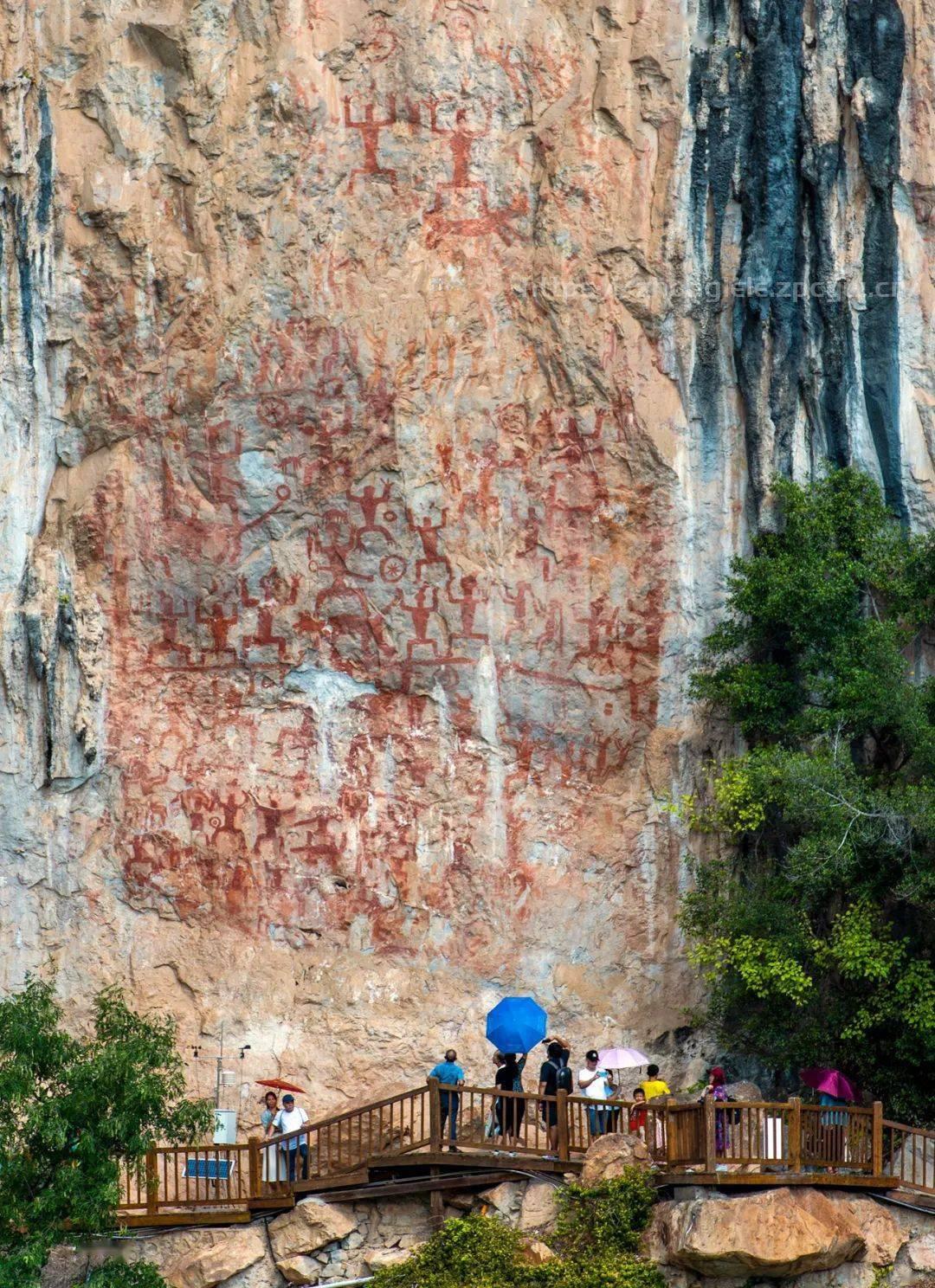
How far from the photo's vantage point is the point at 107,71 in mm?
29094

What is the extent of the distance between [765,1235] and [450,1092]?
3.46 m

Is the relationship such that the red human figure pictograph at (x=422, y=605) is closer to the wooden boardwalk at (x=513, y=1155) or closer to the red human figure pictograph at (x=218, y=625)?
the red human figure pictograph at (x=218, y=625)

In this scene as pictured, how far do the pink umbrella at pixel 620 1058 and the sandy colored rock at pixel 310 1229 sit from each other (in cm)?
309

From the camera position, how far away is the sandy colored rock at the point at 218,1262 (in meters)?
24.6

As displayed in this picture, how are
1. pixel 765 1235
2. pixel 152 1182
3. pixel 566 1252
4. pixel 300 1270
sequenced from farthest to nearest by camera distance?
pixel 300 1270
pixel 152 1182
pixel 566 1252
pixel 765 1235

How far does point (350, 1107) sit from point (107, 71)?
12192 millimetres

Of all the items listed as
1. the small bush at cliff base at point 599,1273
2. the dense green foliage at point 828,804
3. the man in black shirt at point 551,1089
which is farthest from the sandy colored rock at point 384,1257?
the dense green foliage at point 828,804

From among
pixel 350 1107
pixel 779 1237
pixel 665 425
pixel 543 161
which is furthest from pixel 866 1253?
pixel 543 161

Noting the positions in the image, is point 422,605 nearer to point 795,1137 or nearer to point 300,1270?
point 300,1270

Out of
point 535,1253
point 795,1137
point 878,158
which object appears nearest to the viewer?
point 795,1137

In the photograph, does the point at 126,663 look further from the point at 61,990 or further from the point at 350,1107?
the point at 350,1107

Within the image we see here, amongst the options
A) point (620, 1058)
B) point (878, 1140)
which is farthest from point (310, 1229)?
point (878, 1140)

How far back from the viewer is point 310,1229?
971 inches

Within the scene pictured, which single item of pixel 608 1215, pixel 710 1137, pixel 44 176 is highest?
pixel 44 176
